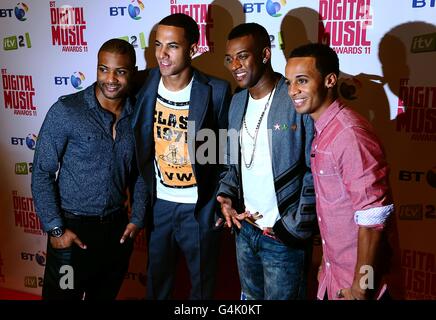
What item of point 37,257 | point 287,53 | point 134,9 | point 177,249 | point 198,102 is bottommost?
point 37,257

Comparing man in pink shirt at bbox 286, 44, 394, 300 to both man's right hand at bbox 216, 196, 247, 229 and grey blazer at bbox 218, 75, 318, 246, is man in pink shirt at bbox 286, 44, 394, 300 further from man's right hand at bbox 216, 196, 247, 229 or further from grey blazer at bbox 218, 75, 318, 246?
man's right hand at bbox 216, 196, 247, 229

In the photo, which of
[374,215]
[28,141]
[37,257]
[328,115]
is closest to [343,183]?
[374,215]

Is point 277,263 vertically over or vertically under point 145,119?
under

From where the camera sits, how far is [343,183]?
1.72m

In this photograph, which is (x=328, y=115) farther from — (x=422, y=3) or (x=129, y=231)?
(x=129, y=231)

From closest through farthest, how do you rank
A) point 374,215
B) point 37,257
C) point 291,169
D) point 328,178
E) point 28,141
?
point 374,215 < point 328,178 < point 291,169 < point 28,141 < point 37,257

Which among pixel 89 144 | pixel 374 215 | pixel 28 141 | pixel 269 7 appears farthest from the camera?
pixel 28 141

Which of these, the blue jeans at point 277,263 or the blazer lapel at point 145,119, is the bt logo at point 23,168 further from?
the blue jeans at point 277,263

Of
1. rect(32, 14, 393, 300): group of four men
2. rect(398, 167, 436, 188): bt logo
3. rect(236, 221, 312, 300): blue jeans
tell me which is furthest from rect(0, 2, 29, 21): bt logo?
rect(398, 167, 436, 188): bt logo

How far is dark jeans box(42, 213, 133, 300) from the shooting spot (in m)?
2.38

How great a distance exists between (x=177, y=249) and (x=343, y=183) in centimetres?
115

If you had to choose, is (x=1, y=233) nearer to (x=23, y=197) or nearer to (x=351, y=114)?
(x=23, y=197)

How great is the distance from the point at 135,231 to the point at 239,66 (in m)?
0.95

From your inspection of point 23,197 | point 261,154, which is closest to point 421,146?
point 261,154
